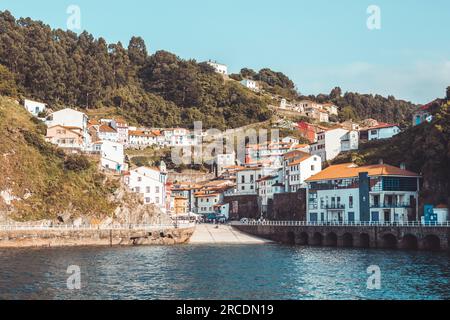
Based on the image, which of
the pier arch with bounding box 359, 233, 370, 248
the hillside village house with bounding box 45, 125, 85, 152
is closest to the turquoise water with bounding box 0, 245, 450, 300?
the pier arch with bounding box 359, 233, 370, 248

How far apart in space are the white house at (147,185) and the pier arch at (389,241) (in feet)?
143

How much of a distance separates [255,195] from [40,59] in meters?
59.8

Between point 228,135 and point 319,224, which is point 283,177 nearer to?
point 319,224

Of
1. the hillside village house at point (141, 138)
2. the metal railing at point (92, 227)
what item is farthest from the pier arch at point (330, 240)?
the hillside village house at point (141, 138)

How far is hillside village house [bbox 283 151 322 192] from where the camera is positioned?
101375 mm

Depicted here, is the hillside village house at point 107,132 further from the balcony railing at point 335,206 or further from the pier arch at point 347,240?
the pier arch at point 347,240

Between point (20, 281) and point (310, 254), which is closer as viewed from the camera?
point (20, 281)

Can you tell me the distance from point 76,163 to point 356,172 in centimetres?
4182

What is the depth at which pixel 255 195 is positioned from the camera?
4631 inches

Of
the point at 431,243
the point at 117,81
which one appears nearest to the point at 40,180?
the point at 431,243

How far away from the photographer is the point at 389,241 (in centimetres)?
7606

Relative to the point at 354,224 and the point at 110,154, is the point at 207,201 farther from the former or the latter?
the point at 354,224
